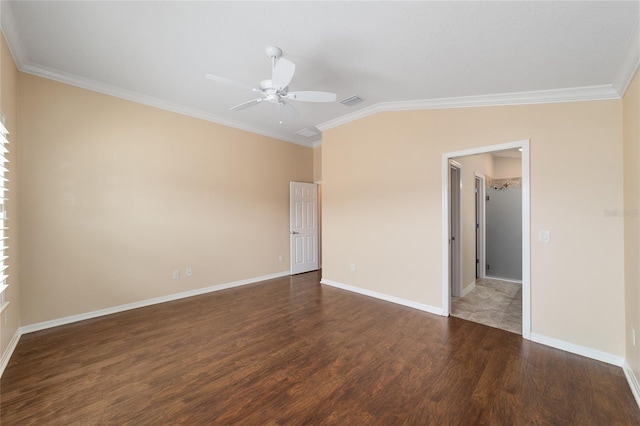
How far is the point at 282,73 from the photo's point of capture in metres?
2.16

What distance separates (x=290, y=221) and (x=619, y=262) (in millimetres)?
4785

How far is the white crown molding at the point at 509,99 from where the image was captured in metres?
2.53

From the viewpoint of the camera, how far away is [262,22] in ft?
7.00

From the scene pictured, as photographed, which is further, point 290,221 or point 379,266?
point 290,221

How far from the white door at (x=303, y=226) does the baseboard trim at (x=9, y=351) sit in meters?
3.94

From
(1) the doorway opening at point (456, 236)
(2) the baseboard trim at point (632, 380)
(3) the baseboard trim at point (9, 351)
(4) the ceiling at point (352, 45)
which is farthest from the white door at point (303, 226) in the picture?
(2) the baseboard trim at point (632, 380)

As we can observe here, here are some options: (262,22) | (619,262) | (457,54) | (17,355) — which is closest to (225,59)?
(262,22)

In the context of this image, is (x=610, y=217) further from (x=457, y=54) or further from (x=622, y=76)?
(x=457, y=54)

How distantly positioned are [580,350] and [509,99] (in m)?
2.69

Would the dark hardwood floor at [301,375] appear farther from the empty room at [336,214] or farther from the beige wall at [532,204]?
the beige wall at [532,204]

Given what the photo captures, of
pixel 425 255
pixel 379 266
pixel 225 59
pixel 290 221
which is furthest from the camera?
pixel 290 221

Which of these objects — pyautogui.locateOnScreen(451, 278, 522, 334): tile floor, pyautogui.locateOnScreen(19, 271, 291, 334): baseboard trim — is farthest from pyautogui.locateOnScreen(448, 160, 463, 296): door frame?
pyautogui.locateOnScreen(19, 271, 291, 334): baseboard trim

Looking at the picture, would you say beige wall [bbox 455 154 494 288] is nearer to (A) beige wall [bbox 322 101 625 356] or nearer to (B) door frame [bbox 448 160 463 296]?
(B) door frame [bbox 448 160 463 296]

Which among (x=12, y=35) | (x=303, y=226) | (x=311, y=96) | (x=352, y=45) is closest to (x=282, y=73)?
(x=311, y=96)
